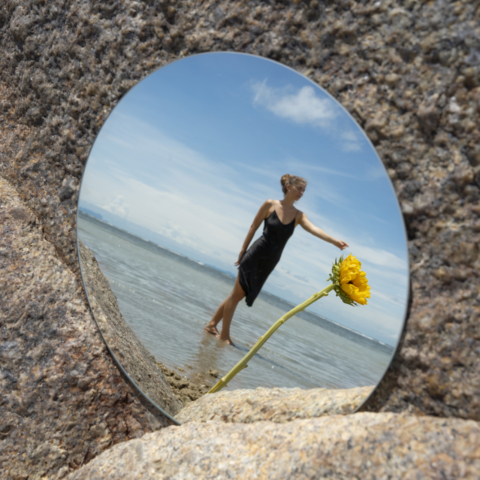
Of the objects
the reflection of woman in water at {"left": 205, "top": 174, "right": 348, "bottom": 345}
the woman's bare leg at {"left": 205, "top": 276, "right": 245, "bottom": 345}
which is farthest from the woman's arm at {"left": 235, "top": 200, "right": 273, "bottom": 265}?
the woman's bare leg at {"left": 205, "top": 276, "right": 245, "bottom": 345}

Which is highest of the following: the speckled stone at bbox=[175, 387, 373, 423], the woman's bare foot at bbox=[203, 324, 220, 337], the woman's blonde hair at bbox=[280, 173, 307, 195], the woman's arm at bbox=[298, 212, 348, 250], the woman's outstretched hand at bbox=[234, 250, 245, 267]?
the woman's blonde hair at bbox=[280, 173, 307, 195]

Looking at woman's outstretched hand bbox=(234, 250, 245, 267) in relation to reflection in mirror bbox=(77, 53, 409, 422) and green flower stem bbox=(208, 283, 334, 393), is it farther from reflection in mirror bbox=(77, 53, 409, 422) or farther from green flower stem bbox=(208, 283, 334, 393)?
green flower stem bbox=(208, 283, 334, 393)

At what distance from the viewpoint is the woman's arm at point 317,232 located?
129cm

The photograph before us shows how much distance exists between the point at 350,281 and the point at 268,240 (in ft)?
0.95

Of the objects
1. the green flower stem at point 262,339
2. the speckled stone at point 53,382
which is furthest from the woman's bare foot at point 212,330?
the speckled stone at point 53,382

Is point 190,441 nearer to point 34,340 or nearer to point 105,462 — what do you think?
point 105,462

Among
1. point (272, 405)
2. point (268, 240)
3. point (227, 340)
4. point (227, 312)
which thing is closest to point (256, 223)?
point (268, 240)

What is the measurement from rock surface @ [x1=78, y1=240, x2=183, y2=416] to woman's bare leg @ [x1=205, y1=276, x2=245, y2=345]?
0.34 metres

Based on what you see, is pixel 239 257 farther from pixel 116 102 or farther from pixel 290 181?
pixel 116 102

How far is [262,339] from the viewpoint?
146 cm

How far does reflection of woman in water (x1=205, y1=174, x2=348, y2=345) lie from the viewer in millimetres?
1316

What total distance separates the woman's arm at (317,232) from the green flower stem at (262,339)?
0.45ft

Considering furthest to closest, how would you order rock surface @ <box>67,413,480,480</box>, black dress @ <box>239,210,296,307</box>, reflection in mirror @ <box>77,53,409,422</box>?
black dress @ <box>239,210,296,307</box> → reflection in mirror @ <box>77,53,409,422</box> → rock surface @ <box>67,413,480,480</box>

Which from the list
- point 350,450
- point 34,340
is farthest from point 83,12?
point 350,450
